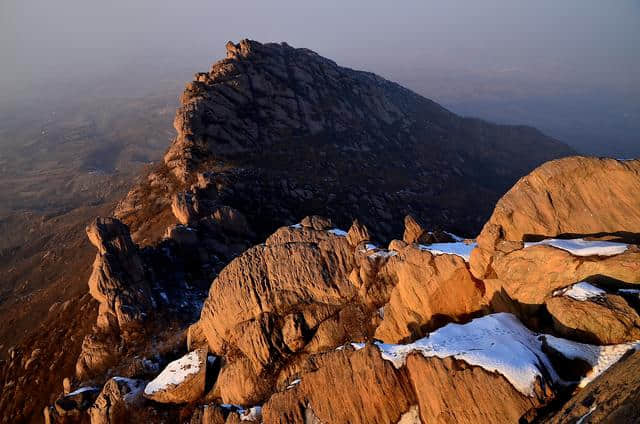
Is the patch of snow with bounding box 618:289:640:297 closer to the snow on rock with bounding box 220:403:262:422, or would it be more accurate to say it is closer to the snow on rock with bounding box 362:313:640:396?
the snow on rock with bounding box 362:313:640:396

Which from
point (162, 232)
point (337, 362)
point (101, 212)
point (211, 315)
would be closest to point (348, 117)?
point (162, 232)

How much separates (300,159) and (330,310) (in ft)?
179

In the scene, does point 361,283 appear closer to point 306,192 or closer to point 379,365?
point 379,365

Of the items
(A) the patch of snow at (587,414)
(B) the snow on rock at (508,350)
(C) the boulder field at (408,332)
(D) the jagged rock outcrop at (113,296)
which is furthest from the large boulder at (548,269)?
(D) the jagged rock outcrop at (113,296)

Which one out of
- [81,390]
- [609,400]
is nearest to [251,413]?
[609,400]

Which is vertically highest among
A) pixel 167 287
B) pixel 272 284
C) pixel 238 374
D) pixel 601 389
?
pixel 601 389

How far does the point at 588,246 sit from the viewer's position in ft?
57.3

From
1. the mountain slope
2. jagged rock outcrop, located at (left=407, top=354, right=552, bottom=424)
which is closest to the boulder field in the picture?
jagged rock outcrop, located at (left=407, top=354, right=552, bottom=424)

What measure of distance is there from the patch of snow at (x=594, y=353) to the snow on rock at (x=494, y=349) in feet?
2.98

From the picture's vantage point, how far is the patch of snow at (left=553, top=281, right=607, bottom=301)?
15.2 metres

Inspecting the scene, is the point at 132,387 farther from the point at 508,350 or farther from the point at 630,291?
the point at 630,291

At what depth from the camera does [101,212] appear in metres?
122

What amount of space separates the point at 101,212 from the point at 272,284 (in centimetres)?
11807

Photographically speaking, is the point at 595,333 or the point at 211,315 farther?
the point at 211,315
